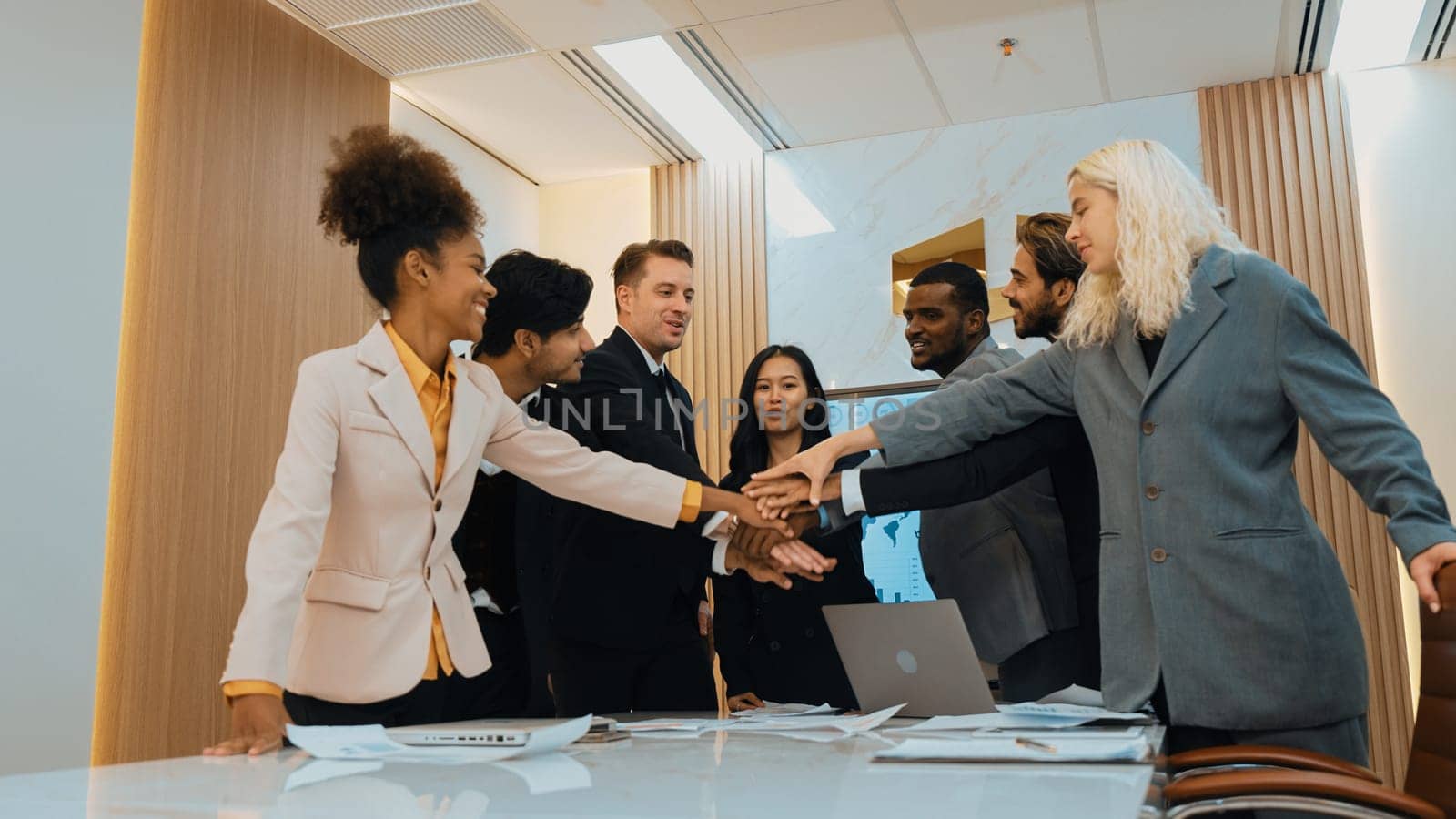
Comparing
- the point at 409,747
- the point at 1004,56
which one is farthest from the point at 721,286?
the point at 409,747

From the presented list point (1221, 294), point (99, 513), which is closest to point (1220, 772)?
point (1221, 294)

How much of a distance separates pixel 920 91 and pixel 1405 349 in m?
2.49

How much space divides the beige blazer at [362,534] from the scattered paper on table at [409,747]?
0.30m

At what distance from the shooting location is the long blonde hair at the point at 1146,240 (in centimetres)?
200

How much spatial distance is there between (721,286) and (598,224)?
3.02 feet

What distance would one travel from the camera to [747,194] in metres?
6.39

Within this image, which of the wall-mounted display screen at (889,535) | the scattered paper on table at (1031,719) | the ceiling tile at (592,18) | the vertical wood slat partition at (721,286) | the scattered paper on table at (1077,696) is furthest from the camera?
the vertical wood slat partition at (721,286)

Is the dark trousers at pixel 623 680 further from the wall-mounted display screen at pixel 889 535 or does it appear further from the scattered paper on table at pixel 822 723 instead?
the wall-mounted display screen at pixel 889 535

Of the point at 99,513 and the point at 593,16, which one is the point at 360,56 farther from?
the point at 99,513

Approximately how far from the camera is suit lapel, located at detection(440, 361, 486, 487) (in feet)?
7.06

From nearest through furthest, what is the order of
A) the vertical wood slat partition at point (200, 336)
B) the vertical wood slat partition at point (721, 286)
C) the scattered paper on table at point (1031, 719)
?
the scattered paper on table at point (1031, 719), the vertical wood slat partition at point (200, 336), the vertical wood slat partition at point (721, 286)

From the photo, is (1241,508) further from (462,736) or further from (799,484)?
(462,736)

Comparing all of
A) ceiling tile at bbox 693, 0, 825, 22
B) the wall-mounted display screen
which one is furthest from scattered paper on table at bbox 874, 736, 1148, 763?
the wall-mounted display screen

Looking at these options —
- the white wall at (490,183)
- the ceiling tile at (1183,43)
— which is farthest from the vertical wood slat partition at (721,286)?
the ceiling tile at (1183,43)
